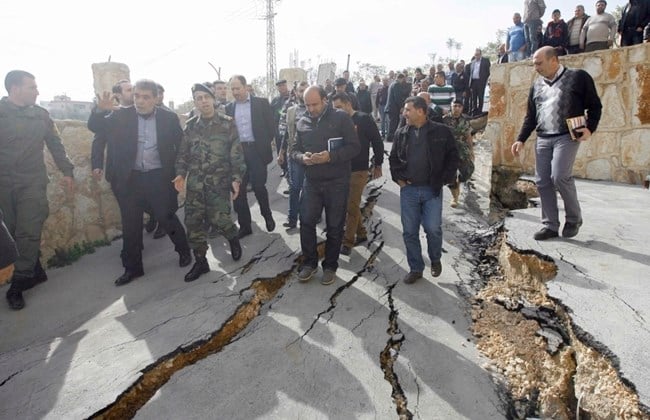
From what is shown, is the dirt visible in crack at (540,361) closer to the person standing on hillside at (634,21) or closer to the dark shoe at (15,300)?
the dark shoe at (15,300)

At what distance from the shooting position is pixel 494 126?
6.61 m

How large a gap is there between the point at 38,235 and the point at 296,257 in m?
2.34

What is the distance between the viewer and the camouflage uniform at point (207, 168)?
143 inches

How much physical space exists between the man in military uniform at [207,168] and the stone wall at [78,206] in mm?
1864

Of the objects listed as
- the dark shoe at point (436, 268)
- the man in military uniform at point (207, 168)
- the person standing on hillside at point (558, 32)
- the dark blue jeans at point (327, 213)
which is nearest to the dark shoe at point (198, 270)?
the man in military uniform at point (207, 168)

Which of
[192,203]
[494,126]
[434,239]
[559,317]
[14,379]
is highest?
[494,126]

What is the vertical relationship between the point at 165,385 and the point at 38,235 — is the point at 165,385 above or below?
below

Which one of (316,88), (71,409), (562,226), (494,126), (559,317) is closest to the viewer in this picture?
(71,409)

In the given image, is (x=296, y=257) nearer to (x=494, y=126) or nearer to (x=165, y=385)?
(x=165, y=385)

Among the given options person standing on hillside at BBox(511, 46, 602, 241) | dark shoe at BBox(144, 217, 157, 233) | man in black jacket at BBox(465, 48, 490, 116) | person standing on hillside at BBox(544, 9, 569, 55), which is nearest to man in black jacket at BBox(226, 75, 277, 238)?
dark shoe at BBox(144, 217, 157, 233)

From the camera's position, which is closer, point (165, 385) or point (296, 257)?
point (165, 385)

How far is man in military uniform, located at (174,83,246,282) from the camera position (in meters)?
3.63

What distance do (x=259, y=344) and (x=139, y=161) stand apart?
2112mm

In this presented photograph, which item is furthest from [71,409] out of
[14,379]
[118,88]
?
[118,88]
